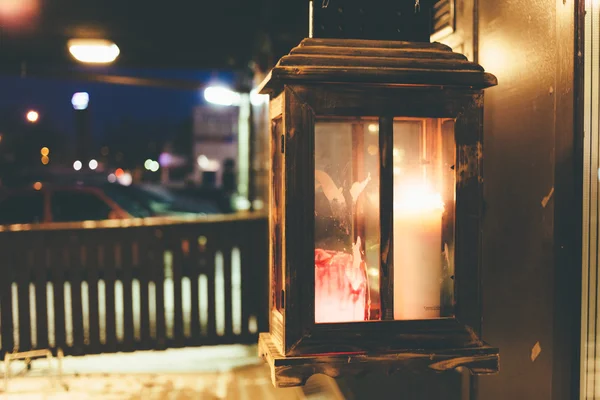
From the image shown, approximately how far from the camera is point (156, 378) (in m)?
4.86

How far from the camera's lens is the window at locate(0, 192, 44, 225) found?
31.4 ft

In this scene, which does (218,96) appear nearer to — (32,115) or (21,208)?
(21,208)

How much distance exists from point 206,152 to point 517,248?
51465 mm

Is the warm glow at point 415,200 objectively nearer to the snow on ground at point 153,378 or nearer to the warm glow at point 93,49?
the snow on ground at point 153,378

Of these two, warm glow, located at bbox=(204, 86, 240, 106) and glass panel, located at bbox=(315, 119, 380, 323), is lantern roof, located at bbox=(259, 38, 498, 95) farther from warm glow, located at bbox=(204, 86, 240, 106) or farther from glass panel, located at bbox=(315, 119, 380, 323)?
warm glow, located at bbox=(204, 86, 240, 106)

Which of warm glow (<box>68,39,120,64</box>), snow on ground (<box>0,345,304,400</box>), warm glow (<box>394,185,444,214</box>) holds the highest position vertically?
warm glow (<box>68,39,120,64</box>)

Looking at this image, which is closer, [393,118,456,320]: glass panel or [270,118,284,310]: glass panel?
[393,118,456,320]: glass panel

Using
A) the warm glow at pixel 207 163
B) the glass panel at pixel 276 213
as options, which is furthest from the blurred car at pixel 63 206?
the warm glow at pixel 207 163

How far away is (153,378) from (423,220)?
11.2 feet

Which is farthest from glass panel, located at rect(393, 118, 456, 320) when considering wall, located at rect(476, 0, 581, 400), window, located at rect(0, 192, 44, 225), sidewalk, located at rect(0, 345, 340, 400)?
window, located at rect(0, 192, 44, 225)

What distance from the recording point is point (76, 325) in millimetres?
5328

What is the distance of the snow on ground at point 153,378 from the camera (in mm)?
4469

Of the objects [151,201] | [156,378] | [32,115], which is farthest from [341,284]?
[32,115]

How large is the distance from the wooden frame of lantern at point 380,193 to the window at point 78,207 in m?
7.96
